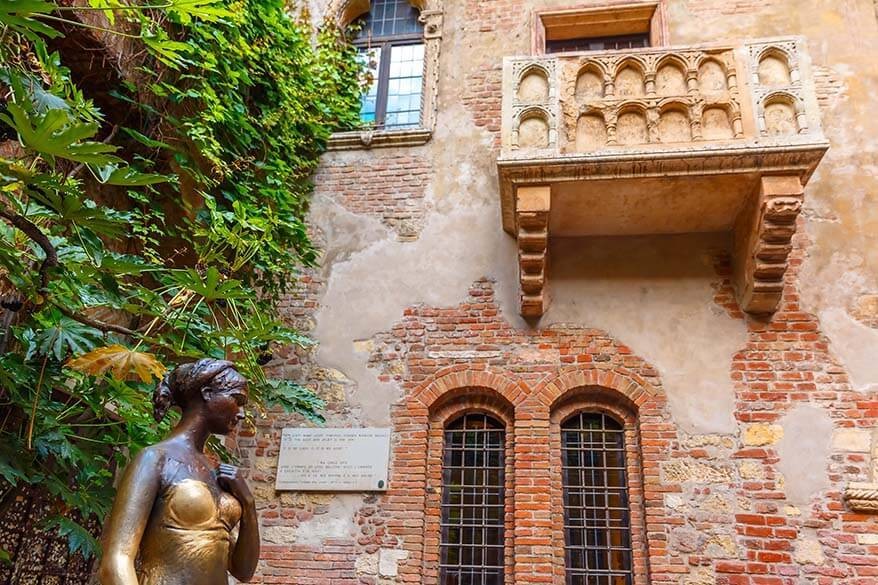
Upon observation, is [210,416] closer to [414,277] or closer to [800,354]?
[414,277]

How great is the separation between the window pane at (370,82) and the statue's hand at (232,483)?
5521mm

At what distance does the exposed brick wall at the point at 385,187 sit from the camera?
257 inches

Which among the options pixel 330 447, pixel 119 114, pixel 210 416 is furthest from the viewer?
pixel 330 447

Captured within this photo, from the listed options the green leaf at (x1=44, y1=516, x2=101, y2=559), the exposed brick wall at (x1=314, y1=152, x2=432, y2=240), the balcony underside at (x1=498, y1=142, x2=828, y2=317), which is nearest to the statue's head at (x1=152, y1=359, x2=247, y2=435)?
the green leaf at (x1=44, y1=516, x2=101, y2=559)

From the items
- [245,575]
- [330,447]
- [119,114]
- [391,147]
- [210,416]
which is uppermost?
[391,147]

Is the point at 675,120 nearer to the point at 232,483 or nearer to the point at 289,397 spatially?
the point at 289,397

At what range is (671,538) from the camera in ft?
16.6

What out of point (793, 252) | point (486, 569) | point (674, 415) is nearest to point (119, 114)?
point (486, 569)

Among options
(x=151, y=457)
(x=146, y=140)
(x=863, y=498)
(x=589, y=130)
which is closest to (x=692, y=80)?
(x=589, y=130)

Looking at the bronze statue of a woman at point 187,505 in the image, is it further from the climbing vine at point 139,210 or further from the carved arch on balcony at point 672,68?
the carved arch on balcony at point 672,68

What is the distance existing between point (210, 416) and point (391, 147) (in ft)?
16.0

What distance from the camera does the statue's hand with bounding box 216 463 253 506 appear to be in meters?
2.33

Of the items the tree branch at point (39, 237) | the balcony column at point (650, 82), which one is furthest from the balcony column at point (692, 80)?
the tree branch at point (39, 237)

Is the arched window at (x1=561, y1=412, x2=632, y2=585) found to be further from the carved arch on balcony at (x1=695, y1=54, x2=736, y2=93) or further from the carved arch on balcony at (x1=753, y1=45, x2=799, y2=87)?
the carved arch on balcony at (x1=753, y1=45, x2=799, y2=87)
